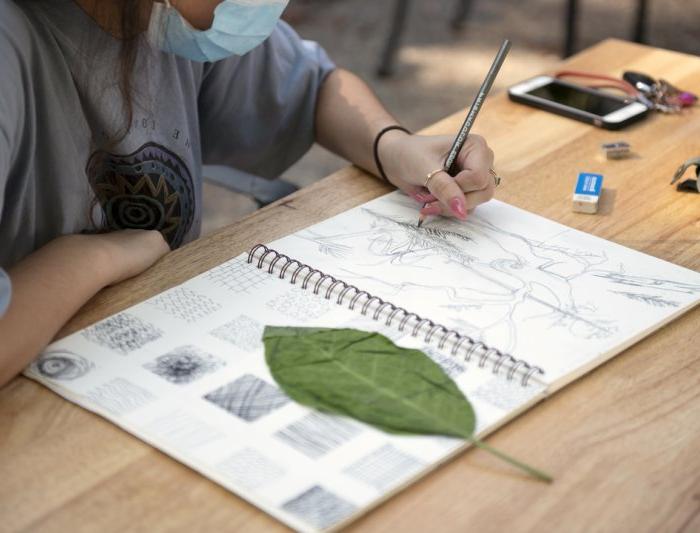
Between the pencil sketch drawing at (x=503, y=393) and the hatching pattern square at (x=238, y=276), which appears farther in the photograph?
the hatching pattern square at (x=238, y=276)

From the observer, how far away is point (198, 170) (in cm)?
121

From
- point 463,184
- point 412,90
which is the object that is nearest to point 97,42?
point 463,184

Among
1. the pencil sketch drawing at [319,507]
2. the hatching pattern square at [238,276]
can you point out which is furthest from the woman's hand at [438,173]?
the pencil sketch drawing at [319,507]

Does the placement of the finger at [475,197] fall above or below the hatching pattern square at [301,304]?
above

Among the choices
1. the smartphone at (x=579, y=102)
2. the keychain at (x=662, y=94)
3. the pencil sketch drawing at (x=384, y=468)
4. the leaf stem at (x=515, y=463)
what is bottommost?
the leaf stem at (x=515, y=463)

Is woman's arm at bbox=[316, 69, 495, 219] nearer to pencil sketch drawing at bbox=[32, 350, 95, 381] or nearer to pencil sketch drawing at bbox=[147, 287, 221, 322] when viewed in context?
pencil sketch drawing at bbox=[147, 287, 221, 322]

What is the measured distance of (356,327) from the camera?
0.83 m

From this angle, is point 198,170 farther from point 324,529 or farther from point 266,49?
point 324,529

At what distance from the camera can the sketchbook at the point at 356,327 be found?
69cm

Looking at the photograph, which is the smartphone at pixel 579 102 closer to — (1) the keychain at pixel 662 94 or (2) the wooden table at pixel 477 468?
(1) the keychain at pixel 662 94

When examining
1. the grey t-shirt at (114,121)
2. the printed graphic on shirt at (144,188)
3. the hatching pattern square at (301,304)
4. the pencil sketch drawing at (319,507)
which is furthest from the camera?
the printed graphic on shirt at (144,188)

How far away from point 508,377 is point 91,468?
31cm

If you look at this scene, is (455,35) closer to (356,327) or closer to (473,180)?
(473,180)

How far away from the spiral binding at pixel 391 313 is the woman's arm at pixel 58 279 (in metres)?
0.11
